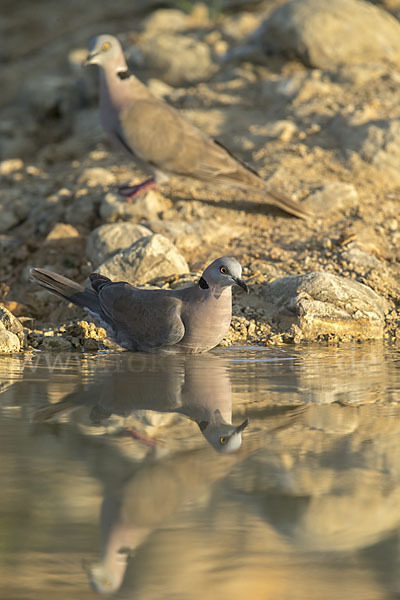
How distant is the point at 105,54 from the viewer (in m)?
7.89

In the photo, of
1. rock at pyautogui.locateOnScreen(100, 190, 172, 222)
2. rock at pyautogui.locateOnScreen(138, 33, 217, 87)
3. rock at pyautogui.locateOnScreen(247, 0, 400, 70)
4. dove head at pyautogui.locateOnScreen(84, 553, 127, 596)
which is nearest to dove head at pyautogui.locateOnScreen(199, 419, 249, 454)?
dove head at pyautogui.locateOnScreen(84, 553, 127, 596)

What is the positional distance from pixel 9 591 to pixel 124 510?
1.80ft

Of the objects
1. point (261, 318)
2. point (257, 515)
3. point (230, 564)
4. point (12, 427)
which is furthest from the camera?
point (261, 318)

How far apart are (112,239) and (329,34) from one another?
4.93 meters

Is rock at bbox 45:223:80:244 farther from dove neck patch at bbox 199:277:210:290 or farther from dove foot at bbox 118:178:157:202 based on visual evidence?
dove neck patch at bbox 199:277:210:290

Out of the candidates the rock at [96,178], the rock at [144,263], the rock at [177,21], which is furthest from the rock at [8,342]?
the rock at [177,21]

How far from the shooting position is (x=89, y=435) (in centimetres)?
338

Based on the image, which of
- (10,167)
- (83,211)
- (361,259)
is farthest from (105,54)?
(361,259)

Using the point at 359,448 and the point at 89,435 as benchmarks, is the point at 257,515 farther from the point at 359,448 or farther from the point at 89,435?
the point at 89,435

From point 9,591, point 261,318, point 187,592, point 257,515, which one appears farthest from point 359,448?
point 261,318

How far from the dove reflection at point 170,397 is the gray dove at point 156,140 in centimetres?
304

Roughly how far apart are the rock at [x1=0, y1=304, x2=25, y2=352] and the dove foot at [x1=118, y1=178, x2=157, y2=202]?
7.44 feet

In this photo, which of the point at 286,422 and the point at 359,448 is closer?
the point at 359,448

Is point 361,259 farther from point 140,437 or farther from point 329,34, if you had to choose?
point 329,34
